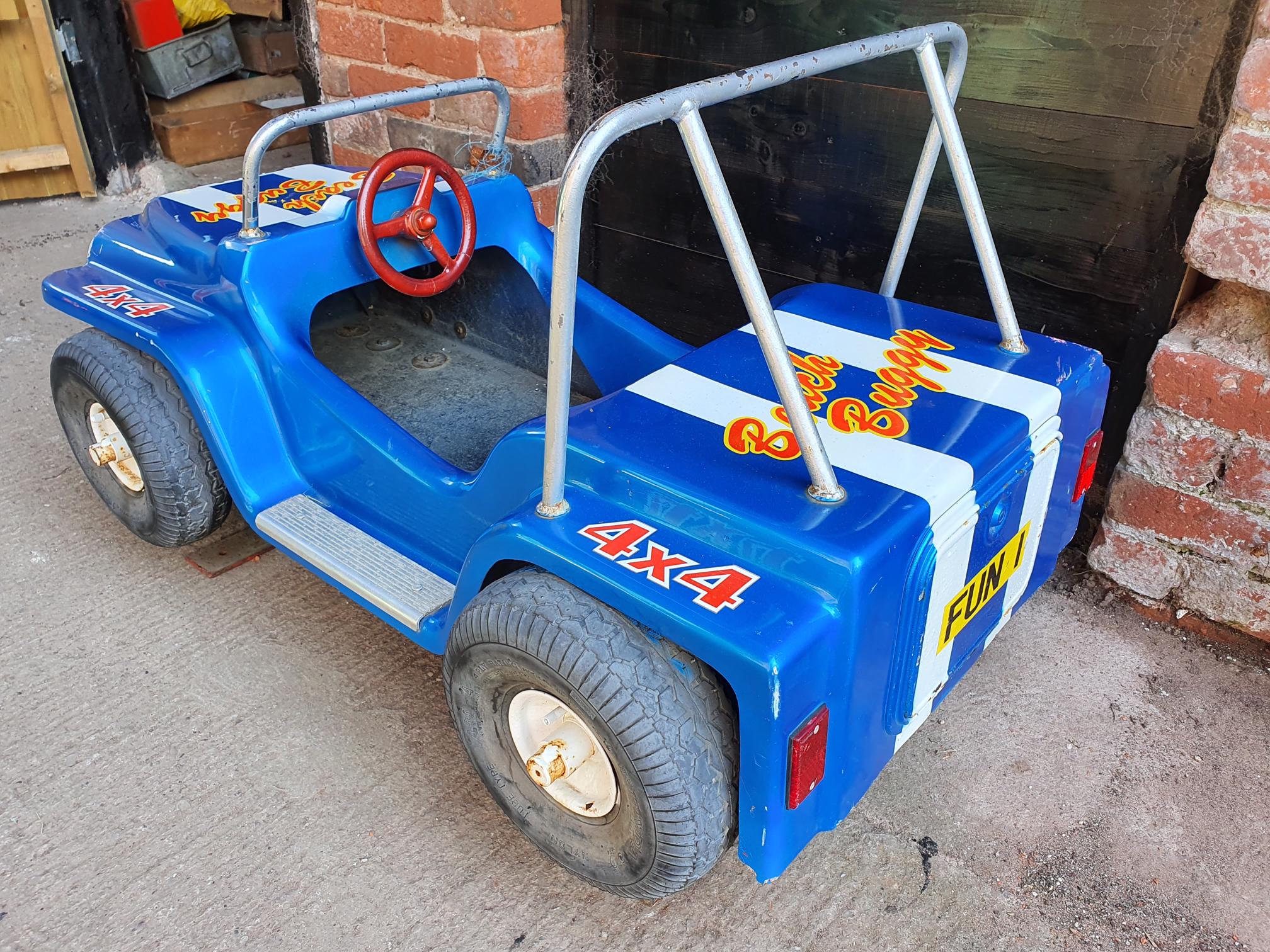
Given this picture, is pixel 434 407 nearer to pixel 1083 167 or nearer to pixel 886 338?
pixel 886 338

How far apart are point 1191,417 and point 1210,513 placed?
18cm

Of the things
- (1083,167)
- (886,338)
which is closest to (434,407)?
(886,338)

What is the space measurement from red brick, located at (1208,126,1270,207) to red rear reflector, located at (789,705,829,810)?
42.2 inches

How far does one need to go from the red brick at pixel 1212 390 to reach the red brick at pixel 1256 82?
1.29 feet

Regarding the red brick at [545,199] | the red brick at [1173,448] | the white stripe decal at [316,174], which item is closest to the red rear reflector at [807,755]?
the red brick at [1173,448]

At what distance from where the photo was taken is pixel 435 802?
155cm

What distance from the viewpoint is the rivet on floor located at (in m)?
2.29

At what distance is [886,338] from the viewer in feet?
5.21

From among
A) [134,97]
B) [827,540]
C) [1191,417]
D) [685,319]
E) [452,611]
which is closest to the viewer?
[827,540]

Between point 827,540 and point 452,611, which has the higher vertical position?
point 827,540

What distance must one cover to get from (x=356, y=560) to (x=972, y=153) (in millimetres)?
1384

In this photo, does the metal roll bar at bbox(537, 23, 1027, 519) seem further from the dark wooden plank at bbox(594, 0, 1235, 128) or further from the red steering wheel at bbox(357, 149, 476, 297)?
the red steering wheel at bbox(357, 149, 476, 297)

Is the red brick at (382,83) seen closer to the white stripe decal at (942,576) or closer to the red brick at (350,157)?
the red brick at (350,157)

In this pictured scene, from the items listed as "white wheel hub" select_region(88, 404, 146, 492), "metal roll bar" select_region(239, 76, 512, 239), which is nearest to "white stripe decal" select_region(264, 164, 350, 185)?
"metal roll bar" select_region(239, 76, 512, 239)
